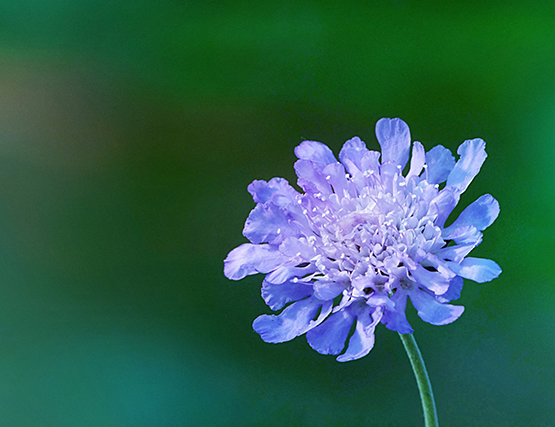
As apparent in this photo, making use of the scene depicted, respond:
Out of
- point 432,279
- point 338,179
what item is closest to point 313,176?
point 338,179

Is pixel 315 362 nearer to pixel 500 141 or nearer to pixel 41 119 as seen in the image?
pixel 500 141

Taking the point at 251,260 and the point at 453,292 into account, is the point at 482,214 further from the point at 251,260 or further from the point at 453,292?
the point at 251,260

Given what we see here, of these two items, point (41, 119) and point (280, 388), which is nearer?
point (280, 388)

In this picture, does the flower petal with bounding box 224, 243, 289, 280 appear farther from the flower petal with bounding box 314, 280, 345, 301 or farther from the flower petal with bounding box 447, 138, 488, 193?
the flower petal with bounding box 447, 138, 488, 193

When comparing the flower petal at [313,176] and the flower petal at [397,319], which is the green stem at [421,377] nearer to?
the flower petal at [397,319]

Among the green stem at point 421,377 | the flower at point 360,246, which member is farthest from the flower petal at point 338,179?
the green stem at point 421,377

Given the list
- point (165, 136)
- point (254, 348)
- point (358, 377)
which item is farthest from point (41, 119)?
point (358, 377)
